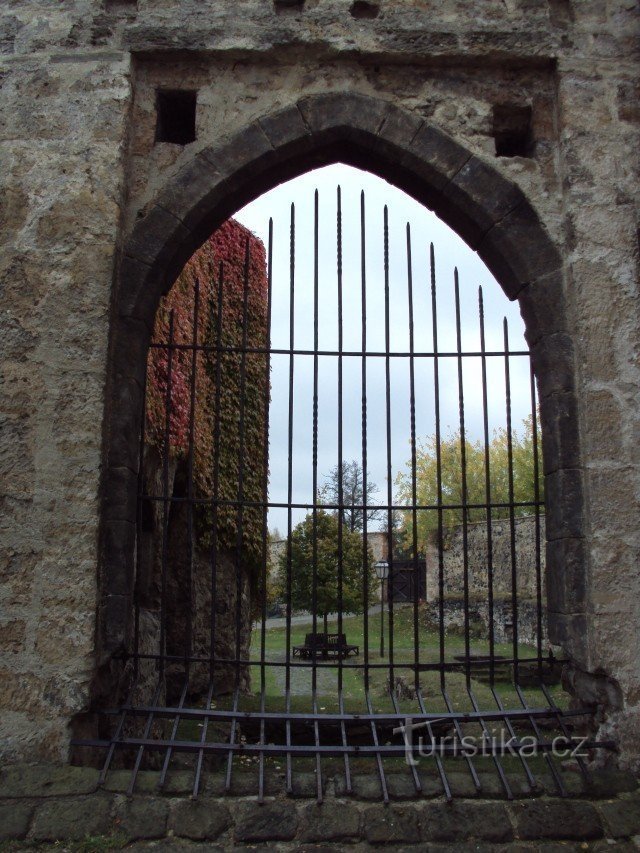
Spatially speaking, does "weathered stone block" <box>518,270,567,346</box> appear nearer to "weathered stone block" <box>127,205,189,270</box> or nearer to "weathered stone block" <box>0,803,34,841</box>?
"weathered stone block" <box>127,205,189,270</box>

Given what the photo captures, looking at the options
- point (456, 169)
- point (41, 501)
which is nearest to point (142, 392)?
point (41, 501)

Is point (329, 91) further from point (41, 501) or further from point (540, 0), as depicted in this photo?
point (41, 501)

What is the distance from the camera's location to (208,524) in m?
8.45

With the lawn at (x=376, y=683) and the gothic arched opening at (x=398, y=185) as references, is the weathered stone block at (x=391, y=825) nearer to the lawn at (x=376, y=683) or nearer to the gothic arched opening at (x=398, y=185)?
the gothic arched opening at (x=398, y=185)

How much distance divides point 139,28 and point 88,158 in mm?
764

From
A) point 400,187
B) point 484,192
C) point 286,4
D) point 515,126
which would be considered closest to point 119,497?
point 400,187

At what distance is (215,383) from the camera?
726 cm

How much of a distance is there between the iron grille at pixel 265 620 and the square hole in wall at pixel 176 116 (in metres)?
0.80

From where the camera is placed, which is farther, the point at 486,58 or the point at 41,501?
the point at 486,58

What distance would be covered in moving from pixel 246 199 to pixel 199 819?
2.89 meters

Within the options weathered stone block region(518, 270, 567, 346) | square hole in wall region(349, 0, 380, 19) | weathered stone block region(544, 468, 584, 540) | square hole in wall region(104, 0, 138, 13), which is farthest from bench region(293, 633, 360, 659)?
square hole in wall region(104, 0, 138, 13)

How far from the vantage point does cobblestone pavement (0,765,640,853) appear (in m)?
2.73

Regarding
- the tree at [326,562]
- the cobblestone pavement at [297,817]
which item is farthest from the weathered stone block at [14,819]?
the tree at [326,562]

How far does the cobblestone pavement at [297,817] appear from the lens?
8.97ft
